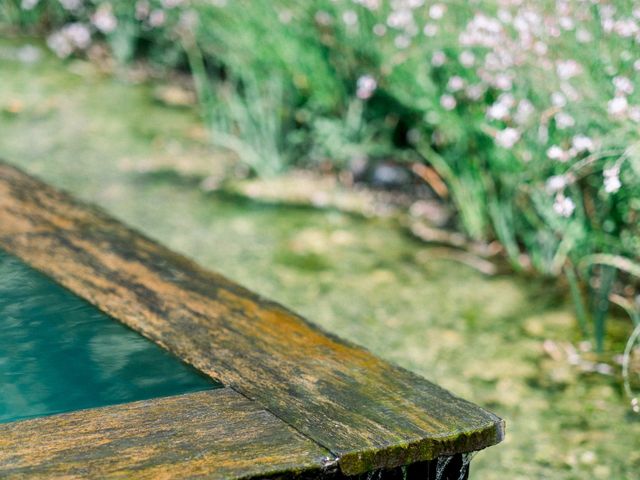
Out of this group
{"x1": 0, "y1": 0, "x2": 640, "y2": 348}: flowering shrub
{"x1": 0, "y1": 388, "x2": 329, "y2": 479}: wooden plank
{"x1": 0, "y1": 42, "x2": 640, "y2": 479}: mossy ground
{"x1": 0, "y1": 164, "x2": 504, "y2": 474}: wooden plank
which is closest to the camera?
{"x1": 0, "y1": 388, "x2": 329, "y2": 479}: wooden plank

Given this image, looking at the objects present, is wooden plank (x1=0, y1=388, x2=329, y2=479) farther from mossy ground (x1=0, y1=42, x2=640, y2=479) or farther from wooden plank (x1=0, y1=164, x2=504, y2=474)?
mossy ground (x1=0, y1=42, x2=640, y2=479)

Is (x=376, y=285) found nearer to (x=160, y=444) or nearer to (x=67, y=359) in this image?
(x=67, y=359)

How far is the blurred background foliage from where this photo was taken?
2.64 meters

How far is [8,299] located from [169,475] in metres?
0.67

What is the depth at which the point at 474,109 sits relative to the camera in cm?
329

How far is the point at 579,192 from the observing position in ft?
9.75

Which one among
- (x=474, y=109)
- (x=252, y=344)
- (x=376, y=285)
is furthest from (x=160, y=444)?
(x=474, y=109)

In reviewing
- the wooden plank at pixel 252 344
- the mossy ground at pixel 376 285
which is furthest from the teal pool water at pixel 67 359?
the mossy ground at pixel 376 285

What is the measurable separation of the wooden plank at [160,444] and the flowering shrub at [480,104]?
1150 mm

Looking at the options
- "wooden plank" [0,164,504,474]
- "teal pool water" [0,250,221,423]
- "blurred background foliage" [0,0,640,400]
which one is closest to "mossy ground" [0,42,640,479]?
"blurred background foliage" [0,0,640,400]

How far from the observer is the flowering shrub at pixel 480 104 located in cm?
263

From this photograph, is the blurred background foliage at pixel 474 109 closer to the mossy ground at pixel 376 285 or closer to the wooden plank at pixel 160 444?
the mossy ground at pixel 376 285

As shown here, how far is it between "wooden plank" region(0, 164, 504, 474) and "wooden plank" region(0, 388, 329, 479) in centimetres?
5

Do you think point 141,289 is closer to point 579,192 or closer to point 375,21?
point 579,192
